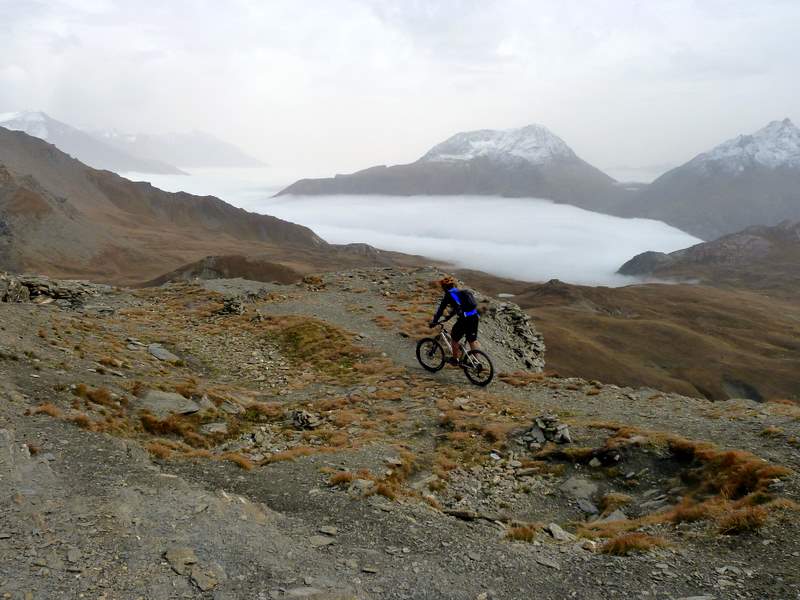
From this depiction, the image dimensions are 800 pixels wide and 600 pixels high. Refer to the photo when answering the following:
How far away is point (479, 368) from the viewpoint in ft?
69.8

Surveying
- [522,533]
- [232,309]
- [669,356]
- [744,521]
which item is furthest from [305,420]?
[669,356]

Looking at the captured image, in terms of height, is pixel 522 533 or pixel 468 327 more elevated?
pixel 468 327

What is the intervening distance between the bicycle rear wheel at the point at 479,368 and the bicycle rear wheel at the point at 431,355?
1.48 metres

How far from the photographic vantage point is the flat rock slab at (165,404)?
51.0ft

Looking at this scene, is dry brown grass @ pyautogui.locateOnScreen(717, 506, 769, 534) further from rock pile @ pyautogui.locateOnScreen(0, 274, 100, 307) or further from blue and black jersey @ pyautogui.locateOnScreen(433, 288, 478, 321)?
rock pile @ pyautogui.locateOnScreen(0, 274, 100, 307)

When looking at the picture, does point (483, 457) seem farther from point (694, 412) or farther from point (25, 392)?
point (25, 392)

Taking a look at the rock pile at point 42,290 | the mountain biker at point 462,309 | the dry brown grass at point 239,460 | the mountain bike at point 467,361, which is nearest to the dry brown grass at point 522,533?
the dry brown grass at point 239,460

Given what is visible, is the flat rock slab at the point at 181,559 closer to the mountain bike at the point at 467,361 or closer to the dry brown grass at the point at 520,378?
the mountain bike at the point at 467,361

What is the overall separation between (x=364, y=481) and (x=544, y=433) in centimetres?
634

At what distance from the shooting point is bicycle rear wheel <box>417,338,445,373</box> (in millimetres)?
22578

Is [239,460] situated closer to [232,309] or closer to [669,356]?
[232,309]

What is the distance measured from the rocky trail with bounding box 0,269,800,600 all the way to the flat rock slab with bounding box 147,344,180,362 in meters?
0.23

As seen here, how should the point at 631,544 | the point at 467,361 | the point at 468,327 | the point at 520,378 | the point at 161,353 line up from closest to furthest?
the point at 631,544
the point at 468,327
the point at 467,361
the point at 520,378
the point at 161,353

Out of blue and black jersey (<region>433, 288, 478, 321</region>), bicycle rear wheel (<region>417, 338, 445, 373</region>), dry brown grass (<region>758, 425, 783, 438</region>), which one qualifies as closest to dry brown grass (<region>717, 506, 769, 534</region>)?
dry brown grass (<region>758, 425, 783, 438</region>)
